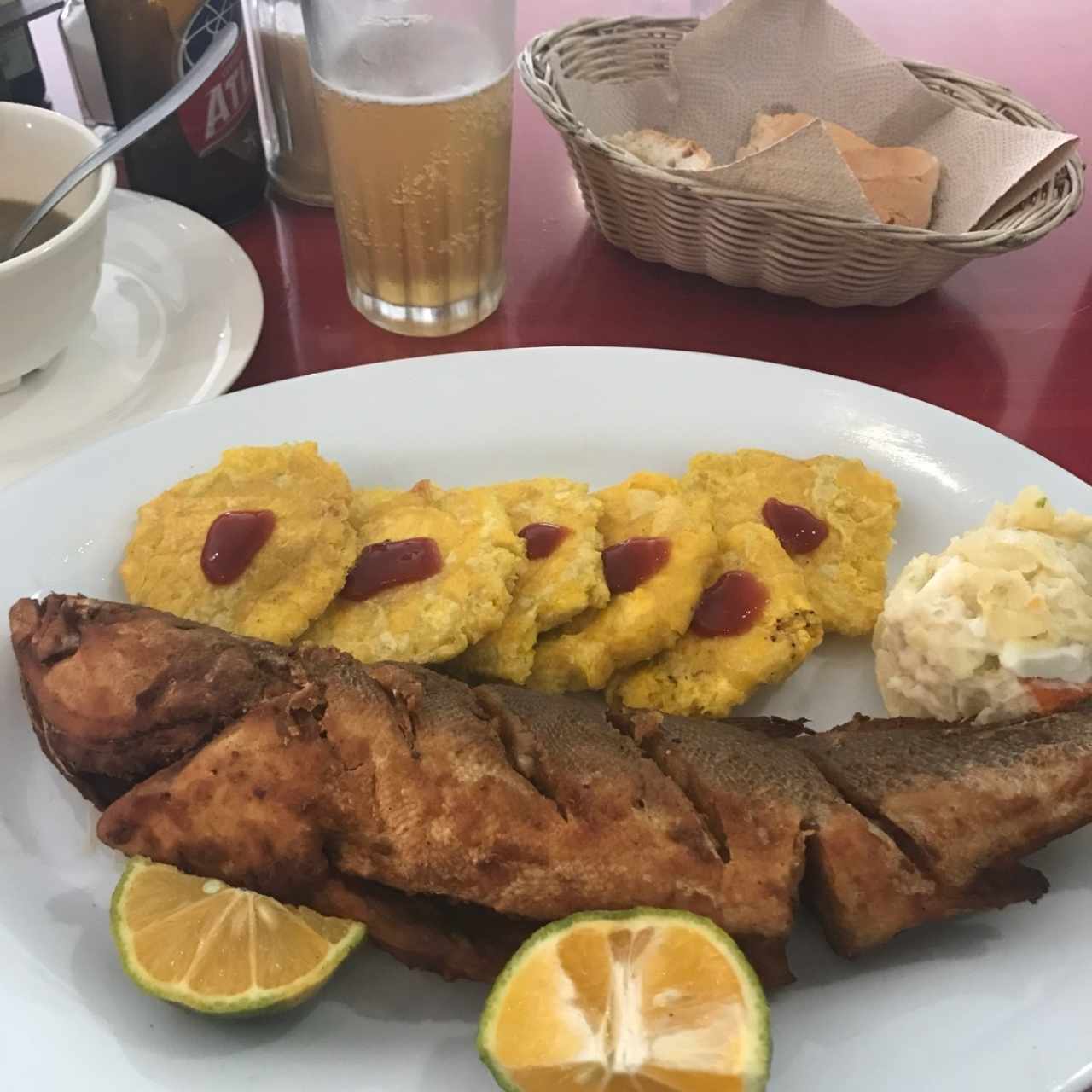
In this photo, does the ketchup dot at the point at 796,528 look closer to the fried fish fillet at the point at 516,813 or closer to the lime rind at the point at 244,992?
the fried fish fillet at the point at 516,813

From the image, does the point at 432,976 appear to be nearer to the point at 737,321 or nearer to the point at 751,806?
the point at 751,806

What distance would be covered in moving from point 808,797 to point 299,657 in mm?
904

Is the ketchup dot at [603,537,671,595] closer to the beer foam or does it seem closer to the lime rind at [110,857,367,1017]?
the lime rind at [110,857,367,1017]

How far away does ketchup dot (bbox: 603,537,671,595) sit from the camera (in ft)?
6.83

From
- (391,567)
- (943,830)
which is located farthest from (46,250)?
(943,830)

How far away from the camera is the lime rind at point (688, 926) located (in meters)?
1.34

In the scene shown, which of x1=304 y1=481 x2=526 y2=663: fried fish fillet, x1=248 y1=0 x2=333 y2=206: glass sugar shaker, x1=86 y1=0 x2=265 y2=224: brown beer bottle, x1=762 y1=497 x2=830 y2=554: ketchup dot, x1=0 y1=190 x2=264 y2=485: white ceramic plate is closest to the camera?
x1=304 y1=481 x2=526 y2=663: fried fish fillet

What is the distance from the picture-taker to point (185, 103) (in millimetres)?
2893

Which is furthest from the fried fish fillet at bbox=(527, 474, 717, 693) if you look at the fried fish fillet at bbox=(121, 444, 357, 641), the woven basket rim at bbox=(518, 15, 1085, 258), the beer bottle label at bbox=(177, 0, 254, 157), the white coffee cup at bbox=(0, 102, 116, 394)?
the beer bottle label at bbox=(177, 0, 254, 157)

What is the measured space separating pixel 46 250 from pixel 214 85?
3.18ft

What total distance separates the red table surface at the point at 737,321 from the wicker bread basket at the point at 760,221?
108 mm

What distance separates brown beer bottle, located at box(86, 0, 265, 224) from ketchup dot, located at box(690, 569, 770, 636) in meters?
2.09

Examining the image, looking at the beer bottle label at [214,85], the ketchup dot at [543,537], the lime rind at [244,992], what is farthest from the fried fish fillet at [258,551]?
the beer bottle label at [214,85]

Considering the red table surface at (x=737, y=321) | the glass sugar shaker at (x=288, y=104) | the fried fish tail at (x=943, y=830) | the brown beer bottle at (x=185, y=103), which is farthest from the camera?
the glass sugar shaker at (x=288, y=104)
